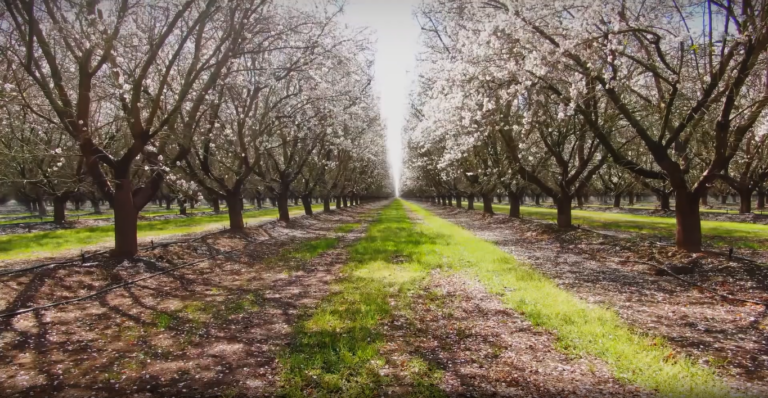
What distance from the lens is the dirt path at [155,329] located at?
6.08 m

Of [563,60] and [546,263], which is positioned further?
[546,263]

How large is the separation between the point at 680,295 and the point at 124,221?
16.7m

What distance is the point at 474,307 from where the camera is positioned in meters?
9.78

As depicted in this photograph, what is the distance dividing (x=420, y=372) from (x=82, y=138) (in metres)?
13.2

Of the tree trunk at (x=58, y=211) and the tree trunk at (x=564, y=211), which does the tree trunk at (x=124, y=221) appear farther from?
the tree trunk at (x=58, y=211)

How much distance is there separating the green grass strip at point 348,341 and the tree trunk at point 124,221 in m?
7.67

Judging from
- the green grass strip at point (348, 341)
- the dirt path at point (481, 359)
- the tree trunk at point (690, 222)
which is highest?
the tree trunk at point (690, 222)

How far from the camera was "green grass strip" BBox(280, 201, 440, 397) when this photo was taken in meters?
5.90

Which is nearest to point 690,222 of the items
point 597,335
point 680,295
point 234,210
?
point 680,295

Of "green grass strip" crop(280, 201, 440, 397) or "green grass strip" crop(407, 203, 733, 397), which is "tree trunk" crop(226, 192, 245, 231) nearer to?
"green grass strip" crop(280, 201, 440, 397)

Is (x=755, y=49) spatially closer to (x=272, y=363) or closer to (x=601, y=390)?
(x=601, y=390)


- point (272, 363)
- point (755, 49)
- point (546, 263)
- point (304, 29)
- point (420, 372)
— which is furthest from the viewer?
point (304, 29)

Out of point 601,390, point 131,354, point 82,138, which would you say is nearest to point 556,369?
point 601,390

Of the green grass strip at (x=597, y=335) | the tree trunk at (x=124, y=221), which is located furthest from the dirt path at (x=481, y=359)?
the tree trunk at (x=124, y=221)
